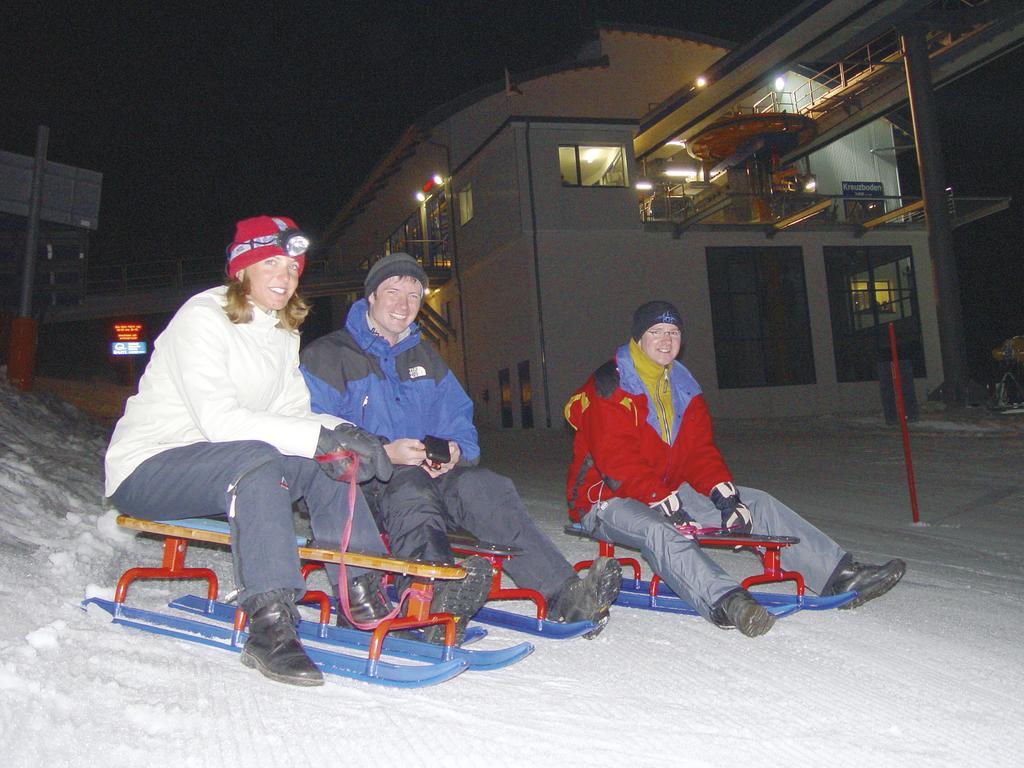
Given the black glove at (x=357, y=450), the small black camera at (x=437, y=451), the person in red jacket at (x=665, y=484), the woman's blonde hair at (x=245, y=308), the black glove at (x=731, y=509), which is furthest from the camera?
the black glove at (x=731, y=509)

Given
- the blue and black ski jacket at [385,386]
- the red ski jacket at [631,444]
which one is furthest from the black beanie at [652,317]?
the blue and black ski jacket at [385,386]

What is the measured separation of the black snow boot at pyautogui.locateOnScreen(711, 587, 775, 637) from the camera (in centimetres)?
350

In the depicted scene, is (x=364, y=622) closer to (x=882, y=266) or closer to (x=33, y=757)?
(x=33, y=757)

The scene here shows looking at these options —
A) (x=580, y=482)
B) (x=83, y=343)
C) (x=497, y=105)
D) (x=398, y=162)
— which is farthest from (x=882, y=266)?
(x=83, y=343)

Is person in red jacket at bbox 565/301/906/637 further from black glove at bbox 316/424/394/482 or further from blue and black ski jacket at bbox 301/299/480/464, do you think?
black glove at bbox 316/424/394/482

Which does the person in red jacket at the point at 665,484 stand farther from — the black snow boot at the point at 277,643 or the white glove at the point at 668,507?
the black snow boot at the point at 277,643

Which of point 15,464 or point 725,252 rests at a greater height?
point 725,252

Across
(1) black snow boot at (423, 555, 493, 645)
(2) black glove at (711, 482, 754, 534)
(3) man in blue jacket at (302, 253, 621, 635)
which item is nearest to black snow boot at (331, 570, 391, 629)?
(3) man in blue jacket at (302, 253, 621, 635)

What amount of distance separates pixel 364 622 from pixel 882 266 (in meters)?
27.2

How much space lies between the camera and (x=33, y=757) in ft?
7.37

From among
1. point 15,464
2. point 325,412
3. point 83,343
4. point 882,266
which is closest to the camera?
point 325,412

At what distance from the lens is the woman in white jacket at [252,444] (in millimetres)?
2984

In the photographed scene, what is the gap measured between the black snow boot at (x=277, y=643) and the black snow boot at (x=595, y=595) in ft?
3.97

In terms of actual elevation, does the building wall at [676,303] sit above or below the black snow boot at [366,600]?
above
